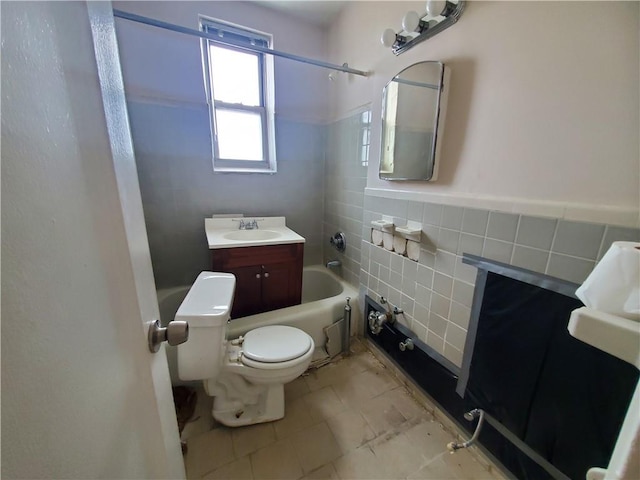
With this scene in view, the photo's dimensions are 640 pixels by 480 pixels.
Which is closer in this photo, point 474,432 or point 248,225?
point 474,432

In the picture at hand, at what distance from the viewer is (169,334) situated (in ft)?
1.82

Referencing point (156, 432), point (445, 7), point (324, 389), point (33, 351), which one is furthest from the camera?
point (324, 389)

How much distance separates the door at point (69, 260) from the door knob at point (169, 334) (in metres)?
0.03

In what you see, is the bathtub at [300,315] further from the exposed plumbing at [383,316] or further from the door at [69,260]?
the door at [69,260]

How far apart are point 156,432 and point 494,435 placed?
4.25ft

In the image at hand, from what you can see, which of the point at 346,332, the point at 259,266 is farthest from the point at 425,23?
the point at 346,332

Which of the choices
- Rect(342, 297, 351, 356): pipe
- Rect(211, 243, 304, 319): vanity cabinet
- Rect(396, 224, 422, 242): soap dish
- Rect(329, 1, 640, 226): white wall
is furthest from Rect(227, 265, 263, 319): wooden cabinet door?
Rect(329, 1, 640, 226): white wall

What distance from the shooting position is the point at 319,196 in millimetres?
2361

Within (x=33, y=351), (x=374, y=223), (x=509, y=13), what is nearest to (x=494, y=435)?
(x=374, y=223)

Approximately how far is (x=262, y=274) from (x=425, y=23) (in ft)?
5.46

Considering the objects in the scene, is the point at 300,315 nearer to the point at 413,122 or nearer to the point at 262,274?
the point at 262,274

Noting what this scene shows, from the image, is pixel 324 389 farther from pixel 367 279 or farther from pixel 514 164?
pixel 514 164

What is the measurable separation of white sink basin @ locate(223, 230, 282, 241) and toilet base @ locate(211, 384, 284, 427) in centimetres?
108

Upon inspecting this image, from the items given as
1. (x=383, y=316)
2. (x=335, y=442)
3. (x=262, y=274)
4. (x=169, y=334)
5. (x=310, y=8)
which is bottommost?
(x=335, y=442)
